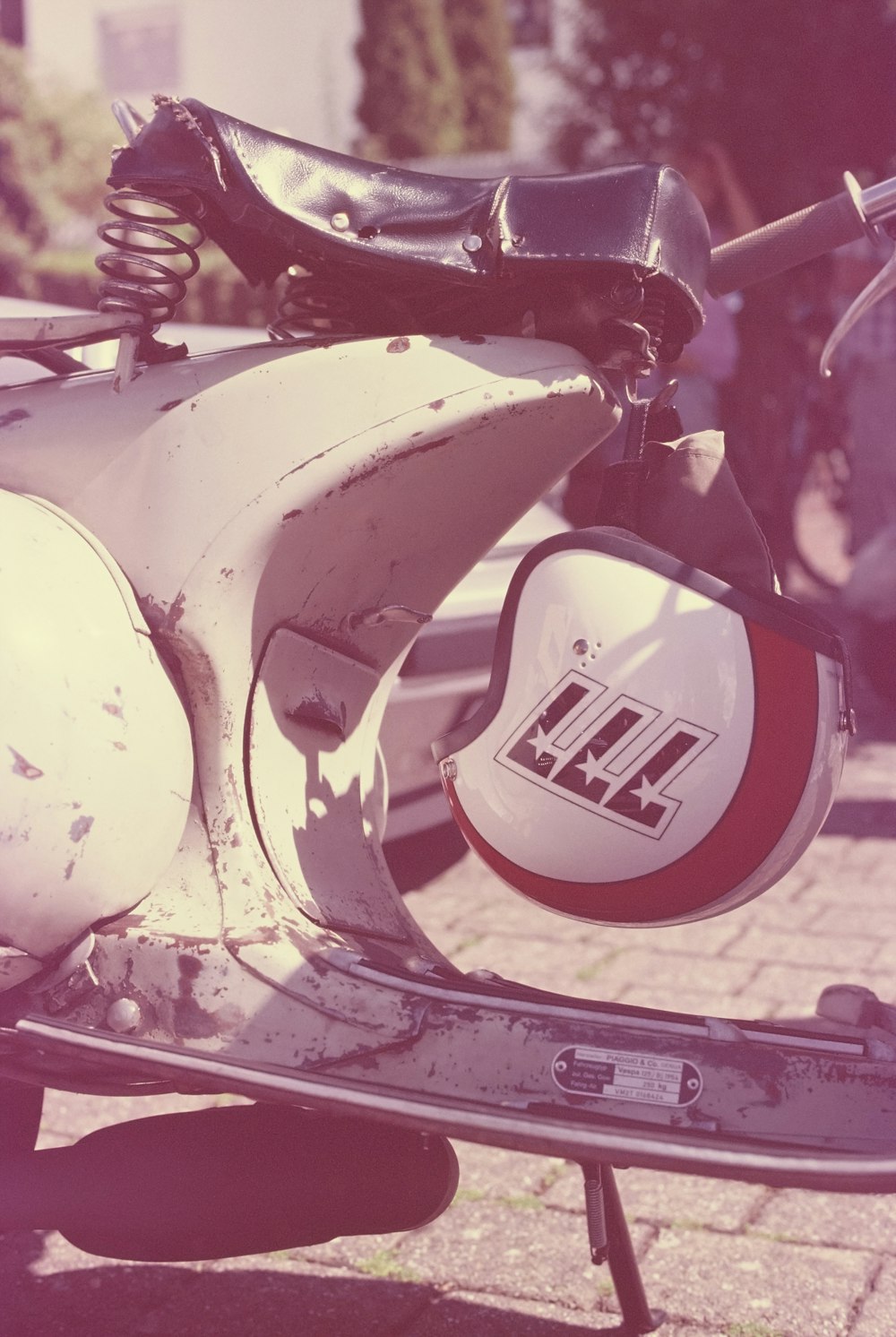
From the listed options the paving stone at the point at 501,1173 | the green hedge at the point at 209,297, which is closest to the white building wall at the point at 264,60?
the green hedge at the point at 209,297

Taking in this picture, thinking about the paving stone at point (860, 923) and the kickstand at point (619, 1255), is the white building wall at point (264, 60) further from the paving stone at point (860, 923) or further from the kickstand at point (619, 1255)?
the kickstand at point (619, 1255)

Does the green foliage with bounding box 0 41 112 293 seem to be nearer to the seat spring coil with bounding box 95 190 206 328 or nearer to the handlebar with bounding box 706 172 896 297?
the seat spring coil with bounding box 95 190 206 328

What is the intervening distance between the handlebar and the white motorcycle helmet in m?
0.44

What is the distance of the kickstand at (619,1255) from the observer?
187cm

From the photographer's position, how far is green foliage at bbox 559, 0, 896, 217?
9.23 m

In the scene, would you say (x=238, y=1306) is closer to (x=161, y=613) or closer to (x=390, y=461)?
(x=161, y=613)

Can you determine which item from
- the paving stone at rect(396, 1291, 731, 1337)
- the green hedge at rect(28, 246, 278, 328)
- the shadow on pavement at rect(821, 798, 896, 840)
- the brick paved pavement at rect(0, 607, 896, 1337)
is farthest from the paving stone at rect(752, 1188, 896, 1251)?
the green hedge at rect(28, 246, 278, 328)

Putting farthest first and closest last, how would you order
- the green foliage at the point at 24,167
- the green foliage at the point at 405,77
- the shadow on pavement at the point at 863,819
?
the green foliage at the point at 405,77 → the green foliage at the point at 24,167 → the shadow on pavement at the point at 863,819

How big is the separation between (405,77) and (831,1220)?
29803mm

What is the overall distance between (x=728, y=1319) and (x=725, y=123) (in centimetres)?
945

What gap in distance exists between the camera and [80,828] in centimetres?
162

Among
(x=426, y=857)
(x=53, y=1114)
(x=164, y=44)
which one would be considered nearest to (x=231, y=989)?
(x=53, y=1114)

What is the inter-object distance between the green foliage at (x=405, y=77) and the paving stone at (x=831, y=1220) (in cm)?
2910

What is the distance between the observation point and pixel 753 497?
1824 mm
